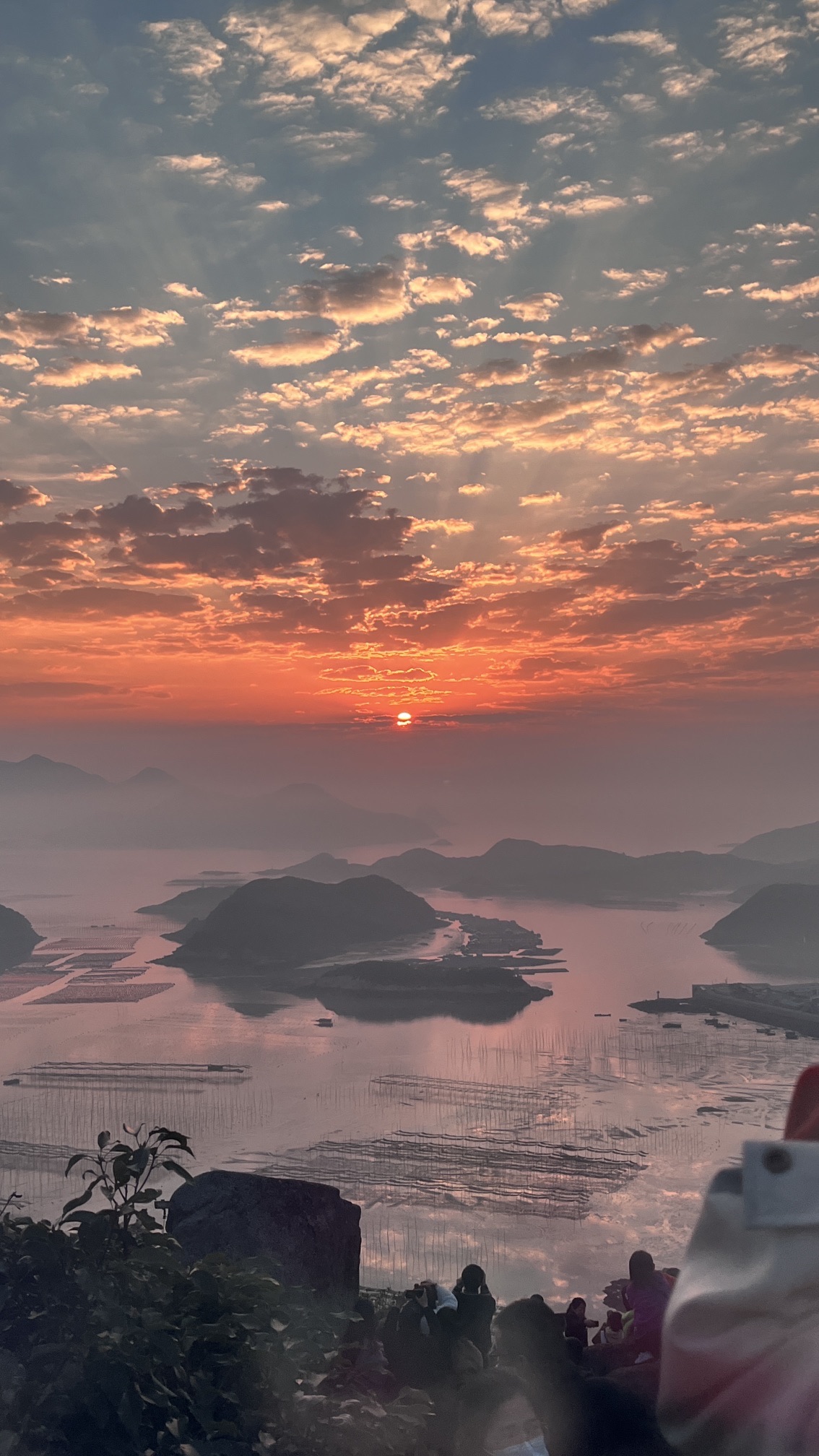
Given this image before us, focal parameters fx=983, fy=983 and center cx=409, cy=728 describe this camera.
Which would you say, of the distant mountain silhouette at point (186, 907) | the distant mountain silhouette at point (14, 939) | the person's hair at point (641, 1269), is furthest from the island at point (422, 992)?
the person's hair at point (641, 1269)

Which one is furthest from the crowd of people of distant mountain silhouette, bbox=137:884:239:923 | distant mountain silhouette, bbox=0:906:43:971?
distant mountain silhouette, bbox=137:884:239:923

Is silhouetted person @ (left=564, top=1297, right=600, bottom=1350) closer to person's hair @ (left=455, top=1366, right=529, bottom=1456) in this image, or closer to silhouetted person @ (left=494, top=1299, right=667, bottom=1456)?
person's hair @ (left=455, top=1366, right=529, bottom=1456)

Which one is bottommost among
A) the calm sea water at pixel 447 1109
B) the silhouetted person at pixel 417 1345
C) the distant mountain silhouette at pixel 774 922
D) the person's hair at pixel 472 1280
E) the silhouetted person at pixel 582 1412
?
the calm sea water at pixel 447 1109

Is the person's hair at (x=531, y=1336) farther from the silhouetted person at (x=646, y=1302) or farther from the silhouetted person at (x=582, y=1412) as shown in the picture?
the silhouetted person at (x=646, y=1302)

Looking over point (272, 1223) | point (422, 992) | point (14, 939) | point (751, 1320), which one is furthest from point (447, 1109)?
point (14, 939)

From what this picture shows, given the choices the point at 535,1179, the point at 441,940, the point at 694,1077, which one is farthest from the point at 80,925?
the point at 535,1179

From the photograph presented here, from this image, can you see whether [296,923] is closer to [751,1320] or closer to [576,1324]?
[576,1324]
